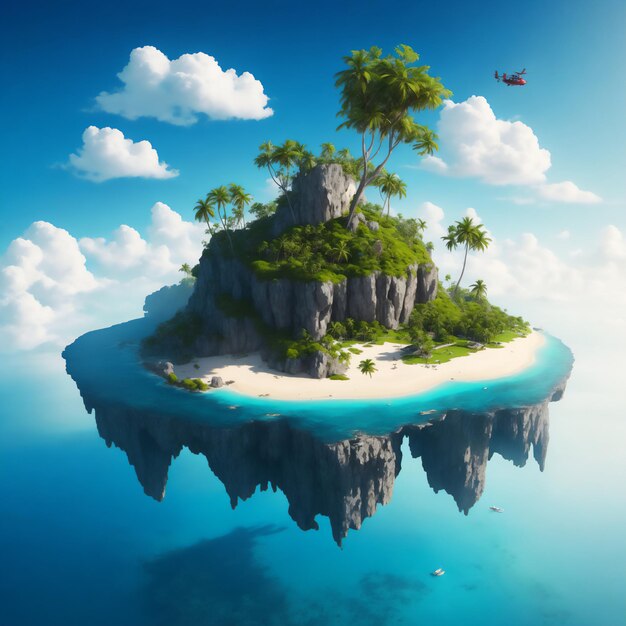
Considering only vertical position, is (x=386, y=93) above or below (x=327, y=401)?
above

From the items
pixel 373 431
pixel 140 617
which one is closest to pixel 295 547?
pixel 140 617

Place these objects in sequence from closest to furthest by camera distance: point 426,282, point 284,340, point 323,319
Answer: point 284,340
point 323,319
point 426,282

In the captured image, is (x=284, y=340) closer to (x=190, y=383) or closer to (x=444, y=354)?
(x=190, y=383)

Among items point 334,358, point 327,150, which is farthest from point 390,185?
point 334,358

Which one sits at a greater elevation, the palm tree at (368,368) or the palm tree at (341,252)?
the palm tree at (341,252)

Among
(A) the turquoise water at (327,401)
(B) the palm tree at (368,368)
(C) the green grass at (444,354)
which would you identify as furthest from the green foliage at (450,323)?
(B) the palm tree at (368,368)

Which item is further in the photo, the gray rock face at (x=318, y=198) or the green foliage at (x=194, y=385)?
the gray rock face at (x=318, y=198)

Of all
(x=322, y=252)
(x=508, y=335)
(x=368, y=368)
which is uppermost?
(x=322, y=252)

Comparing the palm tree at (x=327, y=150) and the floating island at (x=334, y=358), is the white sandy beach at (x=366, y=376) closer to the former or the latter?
the floating island at (x=334, y=358)
